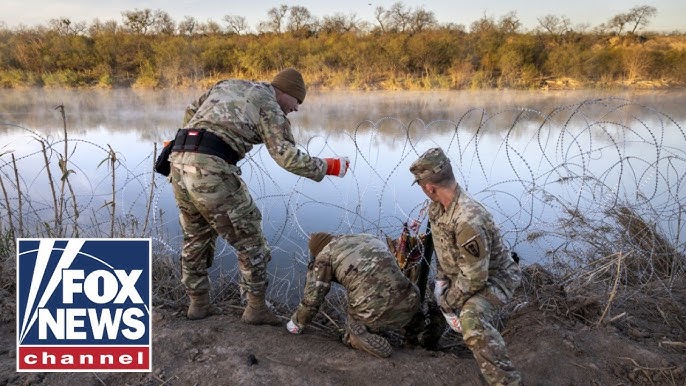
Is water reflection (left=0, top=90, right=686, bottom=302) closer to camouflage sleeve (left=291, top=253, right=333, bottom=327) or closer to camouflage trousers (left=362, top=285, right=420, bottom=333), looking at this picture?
camouflage sleeve (left=291, top=253, right=333, bottom=327)

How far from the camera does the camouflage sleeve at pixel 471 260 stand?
2279 millimetres

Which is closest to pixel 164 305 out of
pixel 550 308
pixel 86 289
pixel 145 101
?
pixel 86 289

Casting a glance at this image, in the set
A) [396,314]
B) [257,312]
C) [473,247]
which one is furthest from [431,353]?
[257,312]

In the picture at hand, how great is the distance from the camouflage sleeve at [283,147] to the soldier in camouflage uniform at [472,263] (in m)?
0.72

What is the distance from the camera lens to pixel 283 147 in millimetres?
2816

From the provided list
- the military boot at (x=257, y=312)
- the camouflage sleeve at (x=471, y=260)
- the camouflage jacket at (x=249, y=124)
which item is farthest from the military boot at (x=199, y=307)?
the camouflage sleeve at (x=471, y=260)

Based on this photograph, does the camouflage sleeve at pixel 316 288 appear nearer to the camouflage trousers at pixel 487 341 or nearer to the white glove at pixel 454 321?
the white glove at pixel 454 321

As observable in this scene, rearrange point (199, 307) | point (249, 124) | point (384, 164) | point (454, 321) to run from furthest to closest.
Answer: point (384, 164), point (199, 307), point (249, 124), point (454, 321)

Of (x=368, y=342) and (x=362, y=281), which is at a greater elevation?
(x=362, y=281)

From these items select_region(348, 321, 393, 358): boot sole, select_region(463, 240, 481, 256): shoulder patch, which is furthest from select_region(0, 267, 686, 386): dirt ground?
select_region(463, 240, 481, 256): shoulder patch

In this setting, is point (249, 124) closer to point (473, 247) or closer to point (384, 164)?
point (473, 247)

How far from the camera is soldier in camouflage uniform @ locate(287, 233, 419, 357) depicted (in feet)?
9.43

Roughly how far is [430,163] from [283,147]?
0.97 m

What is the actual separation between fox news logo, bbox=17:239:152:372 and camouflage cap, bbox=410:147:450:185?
1800 millimetres
